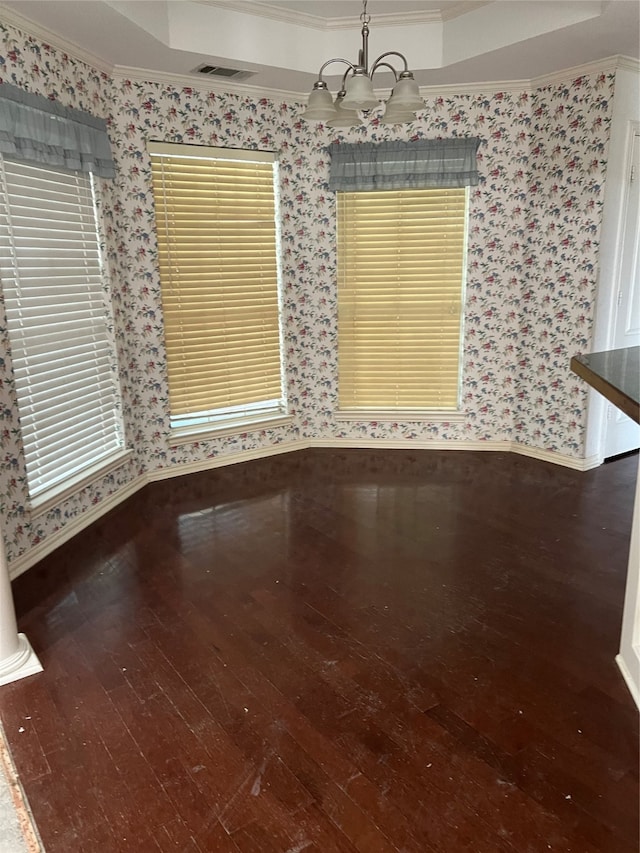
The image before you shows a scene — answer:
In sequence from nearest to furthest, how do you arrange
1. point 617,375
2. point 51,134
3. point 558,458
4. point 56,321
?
point 617,375
point 51,134
point 56,321
point 558,458

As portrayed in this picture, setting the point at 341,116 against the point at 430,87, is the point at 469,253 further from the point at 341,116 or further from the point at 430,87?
the point at 341,116

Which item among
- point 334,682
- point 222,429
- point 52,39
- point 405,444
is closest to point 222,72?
point 52,39

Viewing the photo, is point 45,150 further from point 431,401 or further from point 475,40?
point 431,401

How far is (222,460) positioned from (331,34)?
2.94 m

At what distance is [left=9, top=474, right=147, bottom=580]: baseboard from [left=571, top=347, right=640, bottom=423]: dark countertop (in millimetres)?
2738

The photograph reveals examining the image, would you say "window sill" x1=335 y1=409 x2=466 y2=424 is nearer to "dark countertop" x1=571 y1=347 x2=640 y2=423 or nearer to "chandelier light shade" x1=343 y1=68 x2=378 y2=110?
"dark countertop" x1=571 y1=347 x2=640 y2=423

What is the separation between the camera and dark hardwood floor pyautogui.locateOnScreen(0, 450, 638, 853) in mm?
1735

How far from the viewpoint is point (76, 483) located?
11.5 ft

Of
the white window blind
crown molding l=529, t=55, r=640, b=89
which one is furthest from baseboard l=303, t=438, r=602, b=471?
crown molding l=529, t=55, r=640, b=89

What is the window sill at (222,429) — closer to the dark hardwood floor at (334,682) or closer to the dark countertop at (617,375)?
the dark hardwood floor at (334,682)

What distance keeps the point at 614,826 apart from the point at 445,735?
521 millimetres

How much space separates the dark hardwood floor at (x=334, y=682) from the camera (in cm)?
174

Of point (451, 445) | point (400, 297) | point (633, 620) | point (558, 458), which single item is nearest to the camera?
point (633, 620)

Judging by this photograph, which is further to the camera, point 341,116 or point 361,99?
point 341,116
